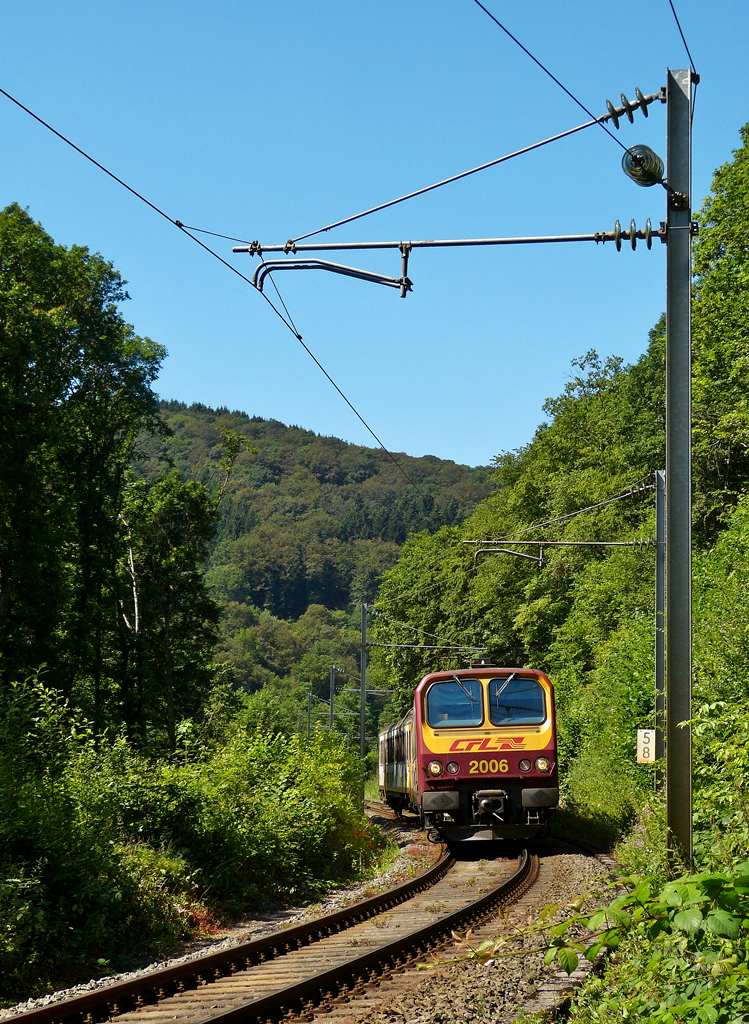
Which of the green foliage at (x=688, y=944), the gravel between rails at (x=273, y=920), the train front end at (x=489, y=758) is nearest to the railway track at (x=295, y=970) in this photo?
the gravel between rails at (x=273, y=920)

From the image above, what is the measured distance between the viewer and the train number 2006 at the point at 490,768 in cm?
1602

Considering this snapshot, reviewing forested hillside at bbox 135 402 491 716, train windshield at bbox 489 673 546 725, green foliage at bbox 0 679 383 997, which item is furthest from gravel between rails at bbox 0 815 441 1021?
forested hillside at bbox 135 402 491 716

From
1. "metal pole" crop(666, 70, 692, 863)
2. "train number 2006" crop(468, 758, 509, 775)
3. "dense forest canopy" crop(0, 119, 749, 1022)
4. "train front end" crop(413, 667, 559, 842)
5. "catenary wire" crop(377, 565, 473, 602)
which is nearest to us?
"metal pole" crop(666, 70, 692, 863)

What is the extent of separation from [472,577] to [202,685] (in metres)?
14.8

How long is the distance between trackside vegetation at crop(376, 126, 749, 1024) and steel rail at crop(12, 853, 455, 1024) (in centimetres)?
264

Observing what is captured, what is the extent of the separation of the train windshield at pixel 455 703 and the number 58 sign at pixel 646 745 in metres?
2.86

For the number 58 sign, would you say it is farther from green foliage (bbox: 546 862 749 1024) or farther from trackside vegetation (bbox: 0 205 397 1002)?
green foliage (bbox: 546 862 749 1024)

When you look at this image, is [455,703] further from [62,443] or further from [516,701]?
[62,443]

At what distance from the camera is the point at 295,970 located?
816 cm

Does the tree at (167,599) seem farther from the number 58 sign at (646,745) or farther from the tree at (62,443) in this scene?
the number 58 sign at (646,745)

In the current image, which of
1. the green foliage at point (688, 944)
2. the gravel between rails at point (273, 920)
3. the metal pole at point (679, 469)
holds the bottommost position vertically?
the gravel between rails at point (273, 920)

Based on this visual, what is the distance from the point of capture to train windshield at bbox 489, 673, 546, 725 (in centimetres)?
1652

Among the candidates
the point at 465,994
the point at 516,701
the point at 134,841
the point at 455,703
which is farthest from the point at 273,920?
the point at 516,701

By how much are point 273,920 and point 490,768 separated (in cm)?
542
